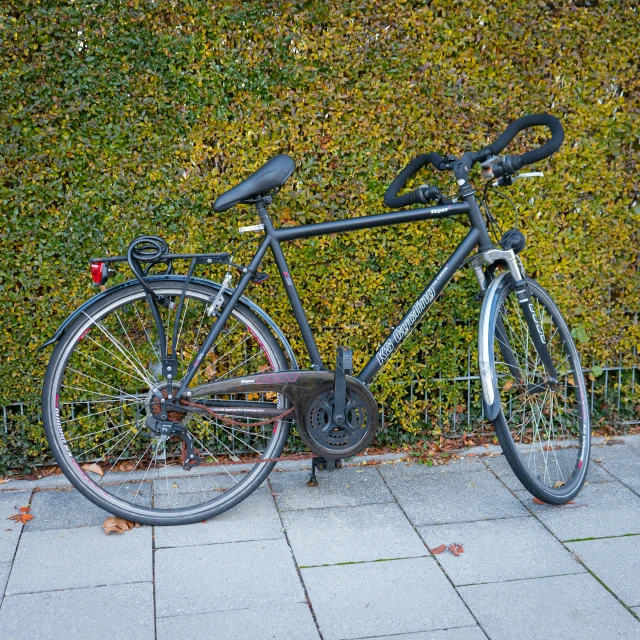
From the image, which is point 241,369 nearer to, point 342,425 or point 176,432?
point 176,432

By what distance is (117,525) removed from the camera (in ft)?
11.4

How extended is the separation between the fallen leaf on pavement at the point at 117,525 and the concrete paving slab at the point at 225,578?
10.2 inches

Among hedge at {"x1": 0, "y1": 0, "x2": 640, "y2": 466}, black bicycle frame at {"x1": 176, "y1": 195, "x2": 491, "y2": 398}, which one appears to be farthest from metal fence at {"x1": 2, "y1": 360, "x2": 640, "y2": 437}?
black bicycle frame at {"x1": 176, "y1": 195, "x2": 491, "y2": 398}

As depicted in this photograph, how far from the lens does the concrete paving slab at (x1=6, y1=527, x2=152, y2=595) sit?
308cm

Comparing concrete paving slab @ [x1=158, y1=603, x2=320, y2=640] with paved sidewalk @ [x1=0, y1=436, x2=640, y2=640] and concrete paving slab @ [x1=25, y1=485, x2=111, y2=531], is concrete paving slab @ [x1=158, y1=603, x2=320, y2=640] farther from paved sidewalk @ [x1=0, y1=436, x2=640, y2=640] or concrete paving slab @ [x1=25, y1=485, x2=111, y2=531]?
concrete paving slab @ [x1=25, y1=485, x2=111, y2=531]

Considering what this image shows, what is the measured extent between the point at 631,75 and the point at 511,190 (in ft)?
2.82

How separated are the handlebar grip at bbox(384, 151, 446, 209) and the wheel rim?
638 millimetres

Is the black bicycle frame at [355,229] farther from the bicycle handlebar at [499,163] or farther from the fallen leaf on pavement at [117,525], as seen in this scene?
the fallen leaf on pavement at [117,525]

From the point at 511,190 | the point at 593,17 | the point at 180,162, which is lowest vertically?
the point at 511,190

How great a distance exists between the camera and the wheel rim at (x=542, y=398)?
3.84 meters

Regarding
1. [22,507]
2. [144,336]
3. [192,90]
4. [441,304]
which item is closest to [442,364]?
[441,304]

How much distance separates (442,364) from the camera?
14.0 feet

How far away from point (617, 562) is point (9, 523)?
2.65 meters

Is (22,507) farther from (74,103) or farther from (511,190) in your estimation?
(511,190)
